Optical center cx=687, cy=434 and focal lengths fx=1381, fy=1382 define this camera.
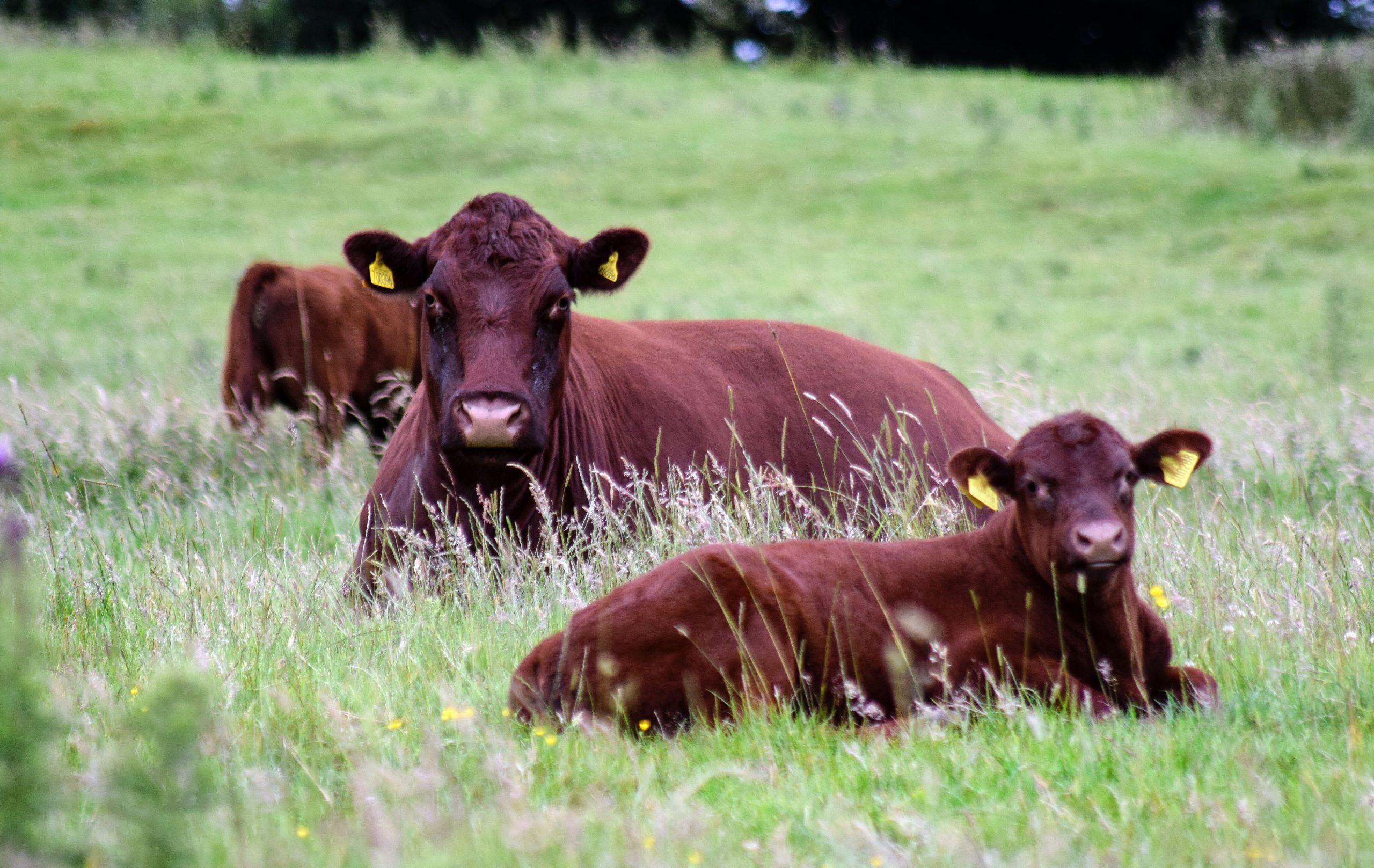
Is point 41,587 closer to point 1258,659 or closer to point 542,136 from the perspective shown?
point 1258,659

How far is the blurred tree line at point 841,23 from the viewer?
39469 mm

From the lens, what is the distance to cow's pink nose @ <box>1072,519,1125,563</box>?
3.48 meters

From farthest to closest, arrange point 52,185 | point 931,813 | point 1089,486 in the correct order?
1. point 52,185
2. point 1089,486
3. point 931,813

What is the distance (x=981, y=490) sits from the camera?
12.9 ft

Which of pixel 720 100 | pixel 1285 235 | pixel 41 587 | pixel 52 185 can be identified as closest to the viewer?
pixel 41 587

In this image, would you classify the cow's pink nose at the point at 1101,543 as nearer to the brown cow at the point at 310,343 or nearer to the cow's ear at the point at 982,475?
the cow's ear at the point at 982,475

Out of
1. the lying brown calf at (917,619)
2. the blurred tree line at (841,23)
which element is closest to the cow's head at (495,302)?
the lying brown calf at (917,619)

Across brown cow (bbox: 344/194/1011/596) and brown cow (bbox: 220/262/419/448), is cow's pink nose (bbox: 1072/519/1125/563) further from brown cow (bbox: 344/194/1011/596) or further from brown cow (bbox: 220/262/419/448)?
brown cow (bbox: 220/262/419/448)

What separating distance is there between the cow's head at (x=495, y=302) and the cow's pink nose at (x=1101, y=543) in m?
2.03

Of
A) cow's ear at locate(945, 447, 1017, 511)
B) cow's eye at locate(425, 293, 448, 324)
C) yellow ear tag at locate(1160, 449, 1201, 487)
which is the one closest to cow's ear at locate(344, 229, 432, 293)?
cow's eye at locate(425, 293, 448, 324)

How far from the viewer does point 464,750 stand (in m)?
3.26

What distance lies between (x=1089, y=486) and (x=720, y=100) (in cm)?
2405

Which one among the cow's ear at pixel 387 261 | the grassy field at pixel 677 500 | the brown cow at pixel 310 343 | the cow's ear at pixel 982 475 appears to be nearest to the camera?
the grassy field at pixel 677 500

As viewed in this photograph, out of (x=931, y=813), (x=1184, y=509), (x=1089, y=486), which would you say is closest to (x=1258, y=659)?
(x=1089, y=486)
